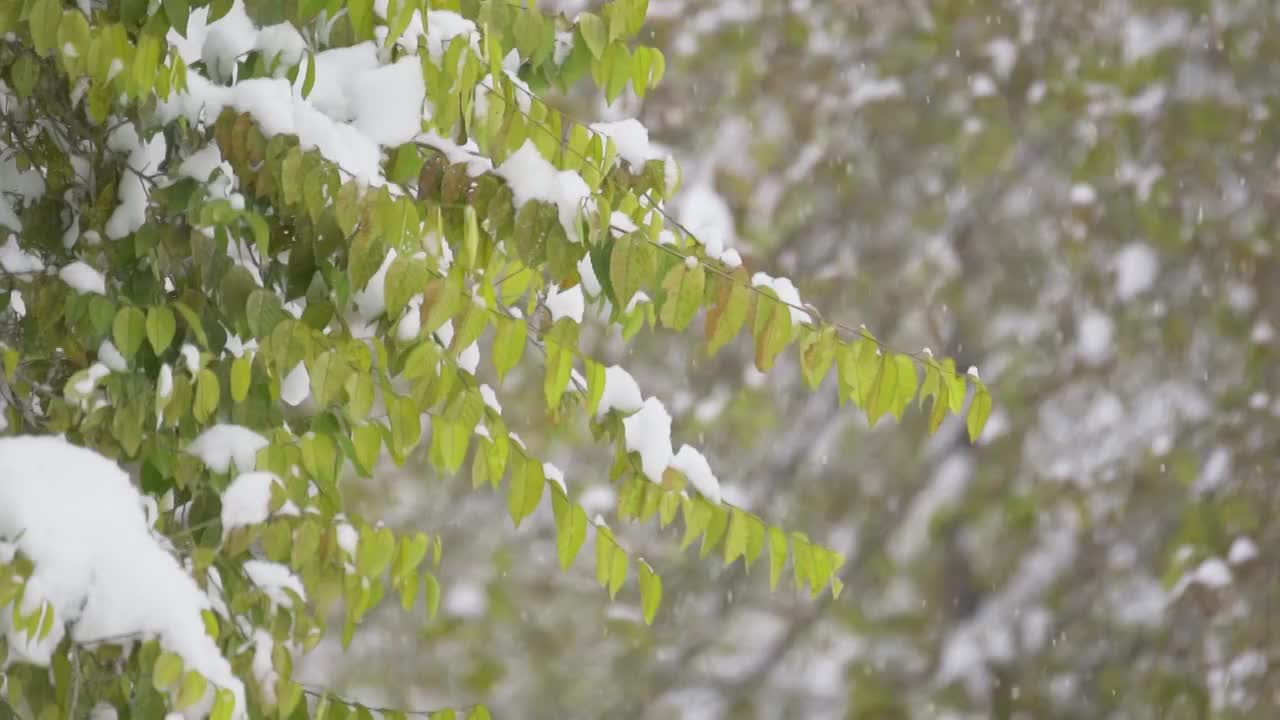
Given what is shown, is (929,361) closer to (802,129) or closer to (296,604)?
(296,604)

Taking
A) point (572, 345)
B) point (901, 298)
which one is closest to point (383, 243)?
point (572, 345)

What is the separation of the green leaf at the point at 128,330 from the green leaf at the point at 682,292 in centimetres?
65

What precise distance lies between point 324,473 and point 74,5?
2.44 feet

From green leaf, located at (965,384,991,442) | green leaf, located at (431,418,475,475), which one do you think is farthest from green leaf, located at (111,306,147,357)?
green leaf, located at (965,384,991,442)

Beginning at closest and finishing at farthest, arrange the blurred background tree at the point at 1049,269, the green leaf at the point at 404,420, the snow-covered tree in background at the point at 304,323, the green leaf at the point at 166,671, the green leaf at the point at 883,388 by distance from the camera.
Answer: the green leaf at the point at 166,671 → the snow-covered tree in background at the point at 304,323 → the green leaf at the point at 404,420 → the green leaf at the point at 883,388 → the blurred background tree at the point at 1049,269

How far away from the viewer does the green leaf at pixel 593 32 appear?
1880mm

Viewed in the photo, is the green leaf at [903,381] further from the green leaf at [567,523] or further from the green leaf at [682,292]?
the green leaf at [567,523]

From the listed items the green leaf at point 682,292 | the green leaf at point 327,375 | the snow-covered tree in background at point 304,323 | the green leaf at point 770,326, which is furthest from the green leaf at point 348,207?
the green leaf at point 770,326

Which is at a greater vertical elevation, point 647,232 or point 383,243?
point 647,232

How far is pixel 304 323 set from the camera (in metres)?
1.78

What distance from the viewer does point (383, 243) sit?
1677 mm

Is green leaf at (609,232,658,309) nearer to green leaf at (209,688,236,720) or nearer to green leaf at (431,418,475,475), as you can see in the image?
green leaf at (431,418,475,475)

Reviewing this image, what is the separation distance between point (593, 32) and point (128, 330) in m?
0.70

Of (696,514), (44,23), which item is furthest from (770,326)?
(44,23)
